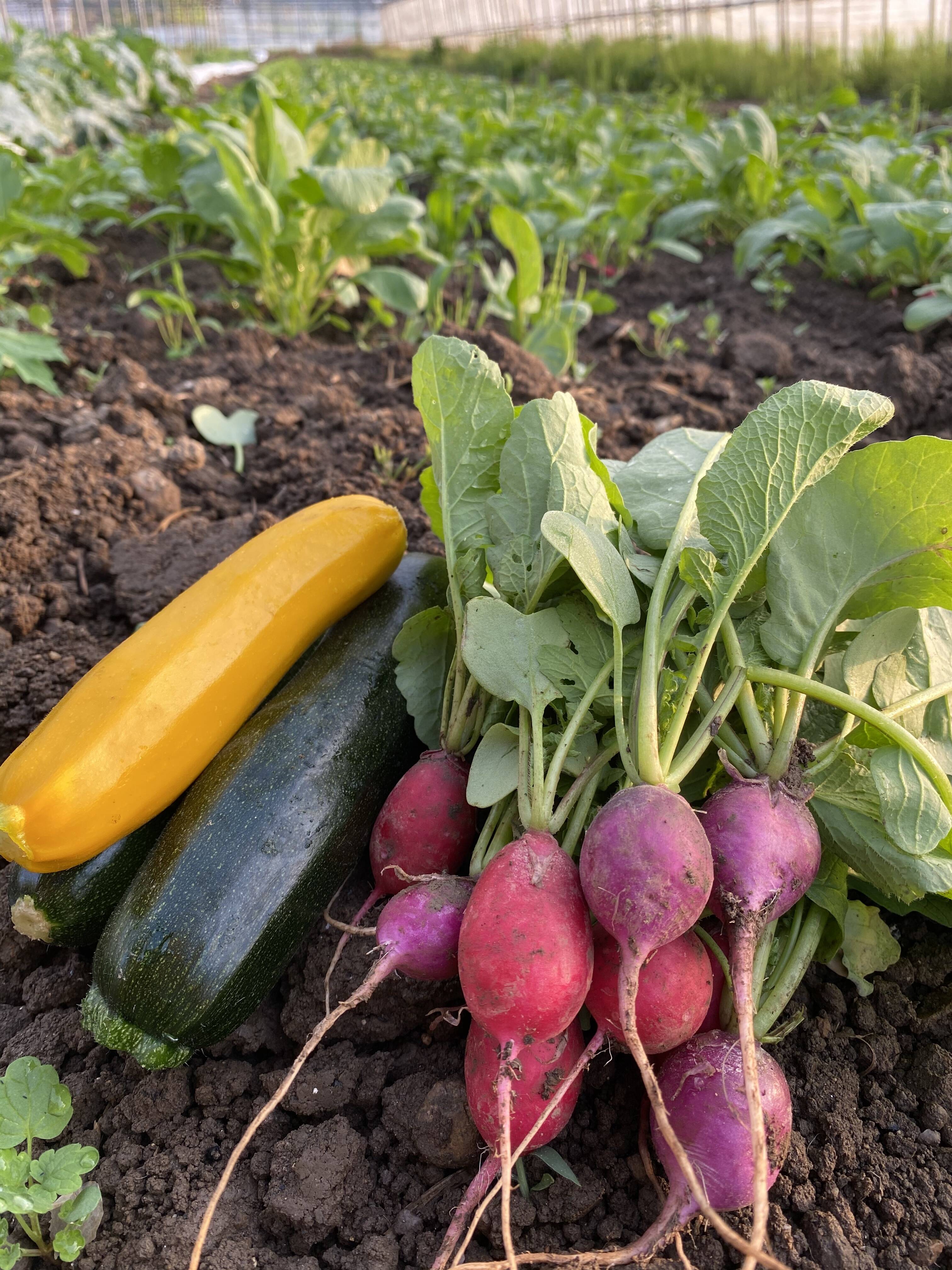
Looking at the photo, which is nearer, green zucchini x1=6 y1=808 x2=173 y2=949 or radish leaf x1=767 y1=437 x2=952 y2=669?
radish leaf x1=767 y1=437 x2=952 y2=669

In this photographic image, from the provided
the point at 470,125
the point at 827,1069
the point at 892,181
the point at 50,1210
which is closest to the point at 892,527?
the point at 827,1069

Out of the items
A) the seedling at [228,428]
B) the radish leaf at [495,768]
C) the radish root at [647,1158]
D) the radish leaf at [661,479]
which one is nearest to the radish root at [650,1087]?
the radish root at [647,1158]

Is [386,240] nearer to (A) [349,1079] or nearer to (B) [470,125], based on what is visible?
(A) [349,1079]

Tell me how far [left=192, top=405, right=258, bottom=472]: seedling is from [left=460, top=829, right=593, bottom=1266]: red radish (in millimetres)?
2338

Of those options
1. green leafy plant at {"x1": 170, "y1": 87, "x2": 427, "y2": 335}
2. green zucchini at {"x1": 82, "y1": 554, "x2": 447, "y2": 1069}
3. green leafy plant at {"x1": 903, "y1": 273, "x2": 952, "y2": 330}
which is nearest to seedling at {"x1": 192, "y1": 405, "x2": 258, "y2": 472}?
green leafy plant at {"x1": 170, "y1": 87, "x2": 427, "y2": 335}

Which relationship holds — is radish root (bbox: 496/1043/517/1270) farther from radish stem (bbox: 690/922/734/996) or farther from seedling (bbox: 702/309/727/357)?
seedling (bbox: 702/309/727/357)

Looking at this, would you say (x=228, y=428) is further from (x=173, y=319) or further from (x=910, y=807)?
(x=910, y=807)

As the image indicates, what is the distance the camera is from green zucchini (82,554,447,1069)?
1669 millimetres

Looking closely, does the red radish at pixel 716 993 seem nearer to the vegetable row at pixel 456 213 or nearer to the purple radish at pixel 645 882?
the purple radish at pixel 645 882

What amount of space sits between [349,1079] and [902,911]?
1.13 meters

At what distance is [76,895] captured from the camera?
1832 millimetres

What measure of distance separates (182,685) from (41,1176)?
0.89m

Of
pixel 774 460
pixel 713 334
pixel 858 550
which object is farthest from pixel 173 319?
pixel 858 550

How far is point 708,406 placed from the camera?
3.84 metres
